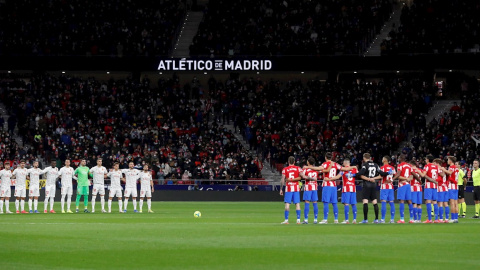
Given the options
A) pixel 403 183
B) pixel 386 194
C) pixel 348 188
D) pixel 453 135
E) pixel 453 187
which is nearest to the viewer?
pixel 348 188

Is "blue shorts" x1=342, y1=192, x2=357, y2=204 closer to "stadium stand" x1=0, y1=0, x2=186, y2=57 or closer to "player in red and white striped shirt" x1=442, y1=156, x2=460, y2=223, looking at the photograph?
"player in red and white striped shirt" x1=442, y1=156, x2=460, y2=223

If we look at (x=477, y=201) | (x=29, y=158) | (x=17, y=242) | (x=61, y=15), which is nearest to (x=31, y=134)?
(x=29, y=158)

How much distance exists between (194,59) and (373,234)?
40770 mm

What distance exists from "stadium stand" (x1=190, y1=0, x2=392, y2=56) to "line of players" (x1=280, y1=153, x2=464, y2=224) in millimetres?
33671

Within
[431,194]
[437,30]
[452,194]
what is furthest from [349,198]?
[437,30]

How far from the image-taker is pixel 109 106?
6303 cm

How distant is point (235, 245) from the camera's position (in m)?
→ 21.4

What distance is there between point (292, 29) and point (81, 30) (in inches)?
594

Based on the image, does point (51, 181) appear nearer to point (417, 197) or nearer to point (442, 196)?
point (417, 197)

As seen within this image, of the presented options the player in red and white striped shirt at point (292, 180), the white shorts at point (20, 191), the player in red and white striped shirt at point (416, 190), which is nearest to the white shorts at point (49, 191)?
the white shorts at point (20, 191)

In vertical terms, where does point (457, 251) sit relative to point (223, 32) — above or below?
below

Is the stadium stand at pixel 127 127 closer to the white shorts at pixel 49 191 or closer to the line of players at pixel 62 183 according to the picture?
the line of players at pixel 62 183

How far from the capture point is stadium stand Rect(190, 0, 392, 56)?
2562 inches

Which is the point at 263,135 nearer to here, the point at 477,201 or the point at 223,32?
the point at 223,32
